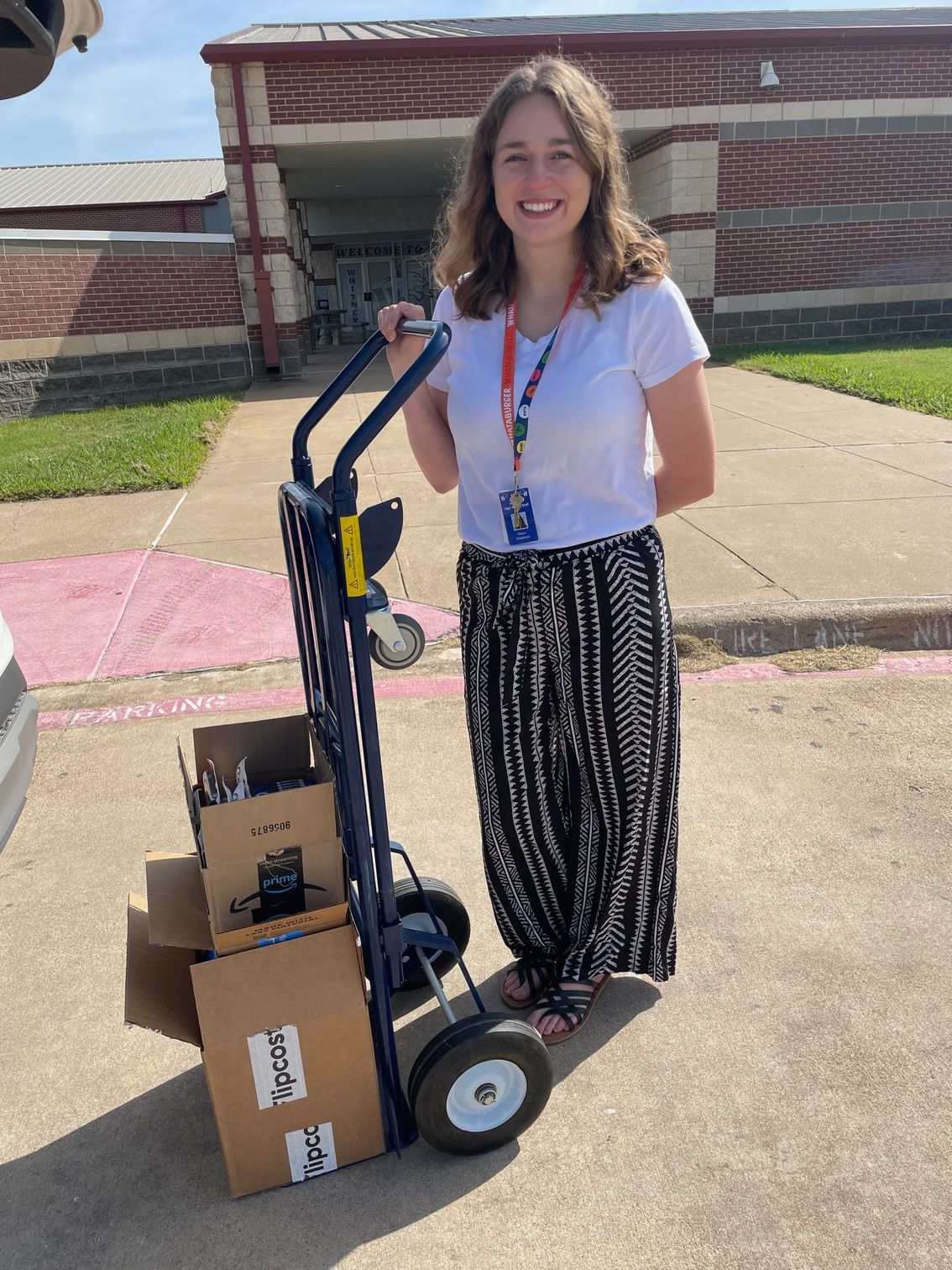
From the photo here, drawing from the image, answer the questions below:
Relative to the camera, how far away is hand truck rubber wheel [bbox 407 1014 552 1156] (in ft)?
6.21

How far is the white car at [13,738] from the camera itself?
8.23ft

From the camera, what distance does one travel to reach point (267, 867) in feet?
6.12

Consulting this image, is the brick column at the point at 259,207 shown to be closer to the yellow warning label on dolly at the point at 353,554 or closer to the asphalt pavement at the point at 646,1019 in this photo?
the asphalt pavement at the point at 646,1019

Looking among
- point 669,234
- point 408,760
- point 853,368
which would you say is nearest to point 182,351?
point 669,234

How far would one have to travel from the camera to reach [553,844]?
7.72ft

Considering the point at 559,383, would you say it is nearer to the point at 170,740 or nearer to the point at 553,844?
the point at 553,844

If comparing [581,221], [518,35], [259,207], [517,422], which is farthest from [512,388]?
[518,35]

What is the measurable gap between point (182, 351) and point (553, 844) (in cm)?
1356

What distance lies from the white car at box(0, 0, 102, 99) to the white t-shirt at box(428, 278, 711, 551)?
4.05 feet

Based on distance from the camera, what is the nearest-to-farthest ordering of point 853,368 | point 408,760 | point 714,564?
point 408,760 < point 714,564 < point 853,368

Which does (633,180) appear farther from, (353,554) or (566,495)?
(353,554)

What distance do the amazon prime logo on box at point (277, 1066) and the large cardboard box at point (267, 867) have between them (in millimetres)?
175

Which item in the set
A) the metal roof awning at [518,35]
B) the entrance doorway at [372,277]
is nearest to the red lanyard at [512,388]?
the metal roof awning at [518,35]

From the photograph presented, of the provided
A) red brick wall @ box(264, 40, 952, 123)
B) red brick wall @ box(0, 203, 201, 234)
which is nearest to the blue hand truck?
red brick wall @ box(264, 40, 952, 123)
